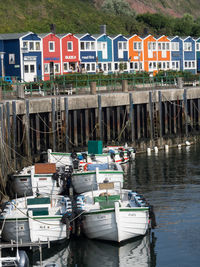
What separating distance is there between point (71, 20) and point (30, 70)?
133 feet

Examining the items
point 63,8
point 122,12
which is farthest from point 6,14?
point 122,12

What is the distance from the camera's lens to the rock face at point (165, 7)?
181500 millimetres

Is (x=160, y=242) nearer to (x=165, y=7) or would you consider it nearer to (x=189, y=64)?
(x=189, y=64)

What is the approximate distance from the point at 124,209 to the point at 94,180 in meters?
8.67

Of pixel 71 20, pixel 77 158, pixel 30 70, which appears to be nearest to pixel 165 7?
pixel 71 20

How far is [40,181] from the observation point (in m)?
38.9

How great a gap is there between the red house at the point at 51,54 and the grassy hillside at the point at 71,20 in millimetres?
17848

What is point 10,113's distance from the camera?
1791 inches

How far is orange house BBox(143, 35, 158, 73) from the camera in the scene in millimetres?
110438

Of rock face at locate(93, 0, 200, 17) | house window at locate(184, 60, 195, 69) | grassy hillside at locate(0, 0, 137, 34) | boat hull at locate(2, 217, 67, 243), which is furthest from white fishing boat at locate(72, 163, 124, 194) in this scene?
rock face at locate(93, 0, 200, 17)

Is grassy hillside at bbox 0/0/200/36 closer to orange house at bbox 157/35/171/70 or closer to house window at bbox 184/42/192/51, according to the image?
orange house at bbox 157/35/171/70

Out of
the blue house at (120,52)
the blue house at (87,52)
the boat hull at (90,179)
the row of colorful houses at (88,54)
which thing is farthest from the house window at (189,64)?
the boat hull at (90,179)

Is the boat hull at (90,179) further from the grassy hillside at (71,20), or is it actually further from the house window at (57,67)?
the grassy hillside at (71,20)

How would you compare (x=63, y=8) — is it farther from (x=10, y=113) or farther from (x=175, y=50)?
(x=10, y=113)
